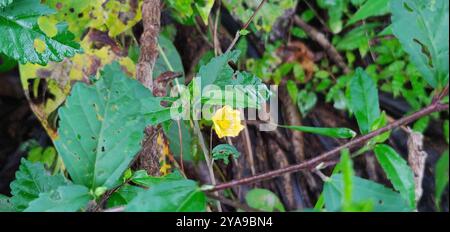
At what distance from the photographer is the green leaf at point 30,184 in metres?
0.61

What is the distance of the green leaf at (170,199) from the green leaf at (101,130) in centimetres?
6

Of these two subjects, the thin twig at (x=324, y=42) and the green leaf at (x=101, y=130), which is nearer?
the green leaf at (x=101, y=130)

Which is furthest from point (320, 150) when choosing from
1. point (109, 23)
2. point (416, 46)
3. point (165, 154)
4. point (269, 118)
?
point (416, 46)

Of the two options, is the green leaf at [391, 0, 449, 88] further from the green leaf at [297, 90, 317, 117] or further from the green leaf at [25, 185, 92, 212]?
the green leaf at [297, 90, 317, 117]

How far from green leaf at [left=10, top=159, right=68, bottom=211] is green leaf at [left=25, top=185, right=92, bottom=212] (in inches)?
4.5

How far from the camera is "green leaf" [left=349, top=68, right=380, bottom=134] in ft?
1.82

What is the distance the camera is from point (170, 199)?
0.48m

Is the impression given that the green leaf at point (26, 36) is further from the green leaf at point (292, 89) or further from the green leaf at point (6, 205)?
the green leaf at point (292, 89)

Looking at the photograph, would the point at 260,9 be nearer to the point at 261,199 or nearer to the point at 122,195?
the point at 261,199

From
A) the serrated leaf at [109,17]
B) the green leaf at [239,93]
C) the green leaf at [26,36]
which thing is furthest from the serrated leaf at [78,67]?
the green leaf at [239,93]

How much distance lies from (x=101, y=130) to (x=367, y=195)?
0.30m

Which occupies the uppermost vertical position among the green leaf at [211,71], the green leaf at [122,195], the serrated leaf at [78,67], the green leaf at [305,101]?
the green leaf at [305,101]

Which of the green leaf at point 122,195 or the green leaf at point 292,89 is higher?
the green leaf at point 292,89
